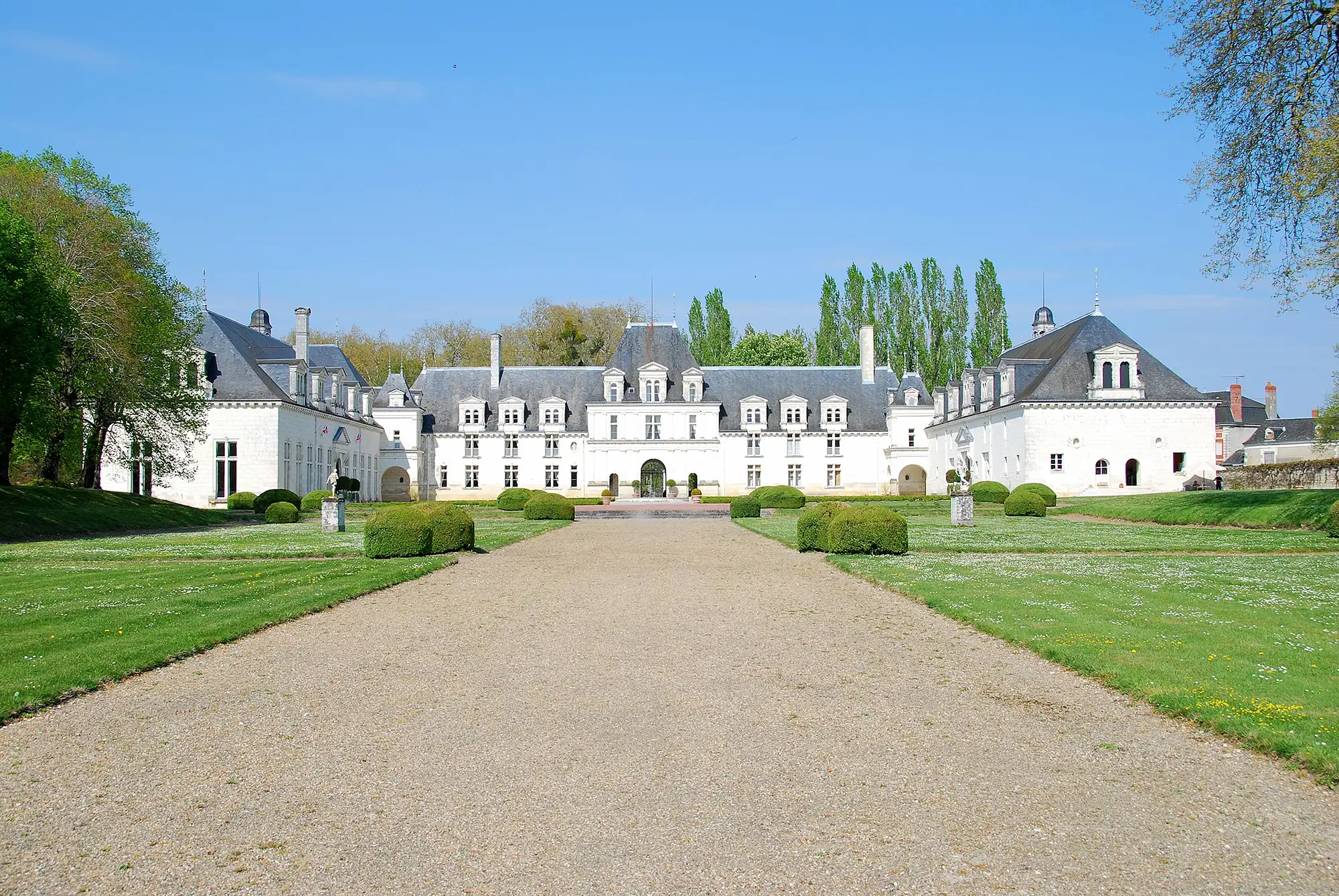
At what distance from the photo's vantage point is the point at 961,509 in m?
30.6

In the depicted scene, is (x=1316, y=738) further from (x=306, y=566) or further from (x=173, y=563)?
(x=173, y=563)

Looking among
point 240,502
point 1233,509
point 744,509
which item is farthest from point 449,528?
point 240,502

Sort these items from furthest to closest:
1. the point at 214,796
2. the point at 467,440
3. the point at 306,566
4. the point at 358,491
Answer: the point at 467,440, the point at 358,491, the point at 306,566, the point at 214,796

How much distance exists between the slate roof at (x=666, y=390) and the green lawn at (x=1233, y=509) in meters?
26.2

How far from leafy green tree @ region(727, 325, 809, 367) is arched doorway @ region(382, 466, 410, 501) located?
Answer: 84.3 feet

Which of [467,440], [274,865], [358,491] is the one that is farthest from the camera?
[467,440]

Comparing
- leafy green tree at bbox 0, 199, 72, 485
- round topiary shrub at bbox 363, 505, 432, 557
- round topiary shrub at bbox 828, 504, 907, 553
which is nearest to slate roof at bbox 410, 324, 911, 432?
leafy green tree at bbox 0, 199, 72, 485

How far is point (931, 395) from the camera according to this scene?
6412cm

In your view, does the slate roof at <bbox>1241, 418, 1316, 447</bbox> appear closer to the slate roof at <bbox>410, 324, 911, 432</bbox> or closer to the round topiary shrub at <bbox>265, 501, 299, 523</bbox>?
the slate roof at <bbox>410, 324, 911, 432</bbox>

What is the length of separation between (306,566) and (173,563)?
9.06ft

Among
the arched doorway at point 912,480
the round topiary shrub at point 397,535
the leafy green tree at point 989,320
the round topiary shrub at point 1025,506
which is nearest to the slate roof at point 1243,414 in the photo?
the leafy green tree at point 989,320

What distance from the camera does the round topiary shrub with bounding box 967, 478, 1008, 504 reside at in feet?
142

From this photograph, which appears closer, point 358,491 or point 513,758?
point 513,758

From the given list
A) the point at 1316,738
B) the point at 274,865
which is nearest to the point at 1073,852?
the point at 1316,738
